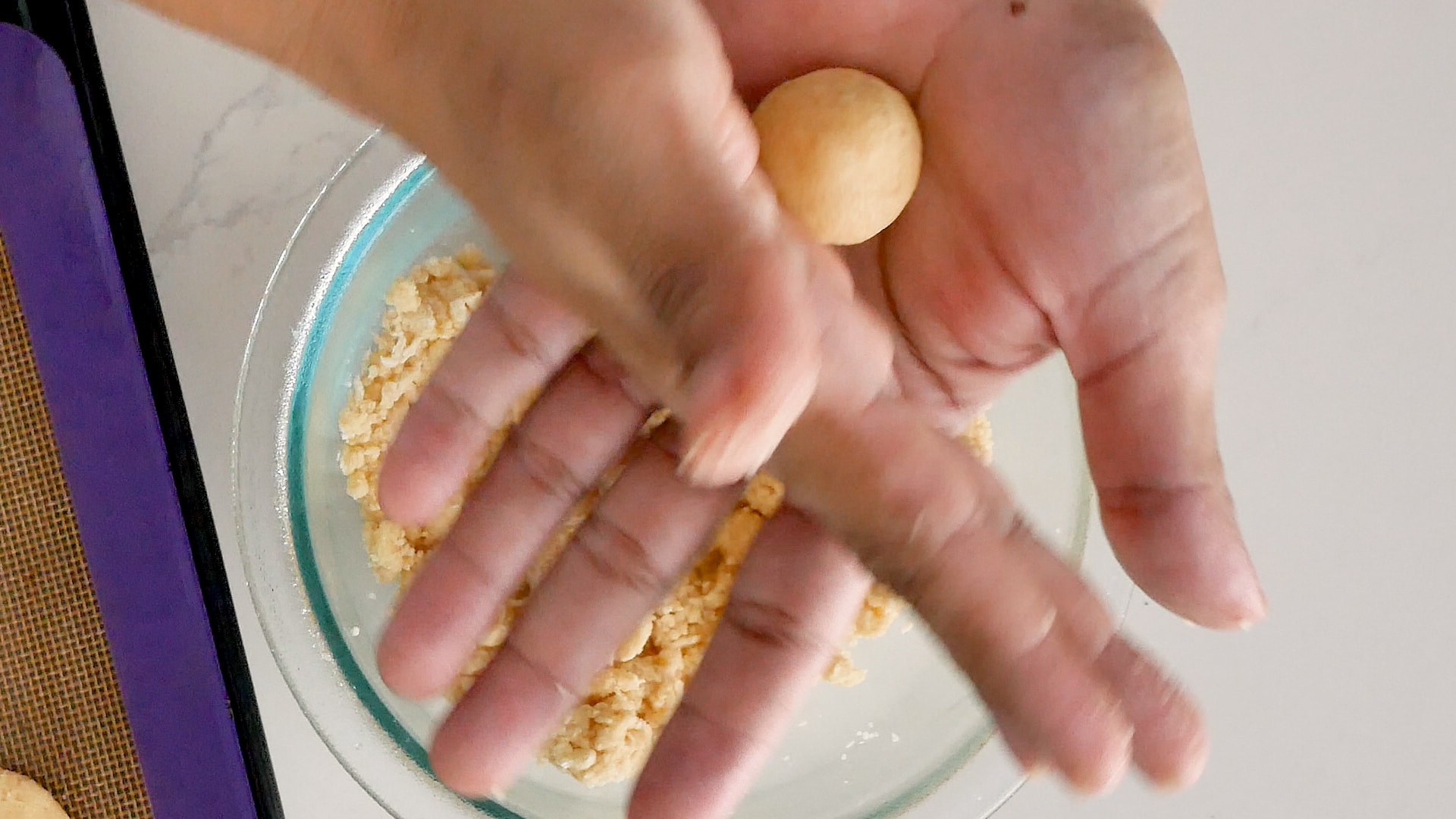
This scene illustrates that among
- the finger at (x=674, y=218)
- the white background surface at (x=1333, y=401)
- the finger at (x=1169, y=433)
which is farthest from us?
the white background surface at (x=1333, y=401)

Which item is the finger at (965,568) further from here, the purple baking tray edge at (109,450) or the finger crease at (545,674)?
the purple baking tray edge at (109,450)

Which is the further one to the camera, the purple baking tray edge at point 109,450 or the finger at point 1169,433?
the purple baking tray edge at point 109,450

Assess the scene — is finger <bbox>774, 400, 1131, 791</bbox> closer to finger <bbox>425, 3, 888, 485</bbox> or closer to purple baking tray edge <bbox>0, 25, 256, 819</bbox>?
finger <bbox>425, 3, 888, 485</bbox>

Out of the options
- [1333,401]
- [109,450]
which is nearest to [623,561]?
[109,450]

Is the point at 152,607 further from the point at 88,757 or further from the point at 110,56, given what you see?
the point at 110,56

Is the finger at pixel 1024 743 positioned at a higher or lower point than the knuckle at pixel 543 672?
higher

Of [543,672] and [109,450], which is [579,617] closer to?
[543,672]

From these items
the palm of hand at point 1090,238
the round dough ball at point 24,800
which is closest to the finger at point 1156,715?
the palm of hand at point 1090,238

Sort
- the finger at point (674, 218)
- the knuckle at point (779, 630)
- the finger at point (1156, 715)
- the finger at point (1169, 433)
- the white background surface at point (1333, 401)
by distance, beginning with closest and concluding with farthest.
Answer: the finger at point (674, 218) < the finger at point (1156, 715) < the finger at point (1169, 433) < the knuckle at point (779, 630) < the white background surface at point (1333, 401)

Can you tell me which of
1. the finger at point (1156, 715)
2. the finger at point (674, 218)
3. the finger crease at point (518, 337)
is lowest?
the finger at point (1156, 715)
